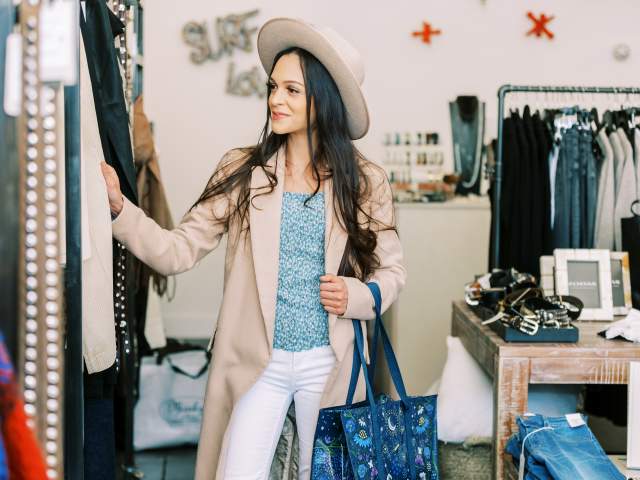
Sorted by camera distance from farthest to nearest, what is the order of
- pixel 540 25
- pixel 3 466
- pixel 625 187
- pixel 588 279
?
pixel 540 25
pixel 625 187
pixel 588 279
pixel 3 466

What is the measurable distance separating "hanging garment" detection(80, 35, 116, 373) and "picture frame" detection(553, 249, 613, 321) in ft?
5.63

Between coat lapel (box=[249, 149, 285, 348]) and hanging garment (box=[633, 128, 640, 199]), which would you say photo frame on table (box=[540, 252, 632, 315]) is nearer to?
hanging garment (box=[633, 128, 640, 199])

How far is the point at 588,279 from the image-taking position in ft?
9.07

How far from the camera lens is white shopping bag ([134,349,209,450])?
3.47 meters

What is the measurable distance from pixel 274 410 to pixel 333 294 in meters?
0.35

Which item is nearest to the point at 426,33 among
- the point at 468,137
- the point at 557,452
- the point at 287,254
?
the point at 468,137

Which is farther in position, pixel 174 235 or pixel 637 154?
pixel 637 154

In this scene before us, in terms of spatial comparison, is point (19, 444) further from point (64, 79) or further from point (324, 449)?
point (324, 449)

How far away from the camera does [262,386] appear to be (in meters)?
2.04

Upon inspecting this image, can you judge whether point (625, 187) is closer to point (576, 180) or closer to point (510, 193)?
point (576, 180)

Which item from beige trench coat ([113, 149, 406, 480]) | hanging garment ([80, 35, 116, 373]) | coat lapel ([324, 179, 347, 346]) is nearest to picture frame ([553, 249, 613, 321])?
beige trench coat ([113, 149, 406, 480])

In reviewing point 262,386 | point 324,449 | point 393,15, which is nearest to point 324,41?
point 262,386

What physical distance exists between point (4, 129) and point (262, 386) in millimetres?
1129

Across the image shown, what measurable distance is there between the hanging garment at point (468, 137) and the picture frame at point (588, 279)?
282 cm
